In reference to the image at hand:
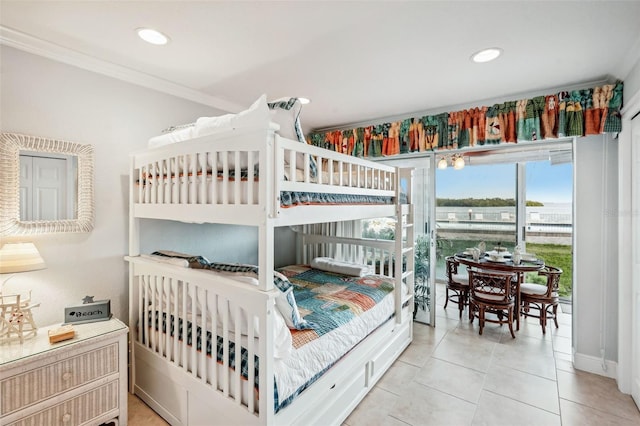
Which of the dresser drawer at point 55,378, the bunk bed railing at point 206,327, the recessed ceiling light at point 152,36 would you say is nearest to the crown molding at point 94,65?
the recessed ceiling light at point 152,36

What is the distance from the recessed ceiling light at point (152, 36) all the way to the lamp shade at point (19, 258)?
4.72 feet

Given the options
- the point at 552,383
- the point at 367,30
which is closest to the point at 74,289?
the point at 367,30

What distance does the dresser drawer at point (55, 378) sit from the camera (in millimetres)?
1510

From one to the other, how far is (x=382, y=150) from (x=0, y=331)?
3.48m

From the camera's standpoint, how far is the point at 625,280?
230cm

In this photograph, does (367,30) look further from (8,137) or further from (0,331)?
(0,331)

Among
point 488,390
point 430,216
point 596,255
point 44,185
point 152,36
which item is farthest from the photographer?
point 430,216

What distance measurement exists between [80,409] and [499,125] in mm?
3851

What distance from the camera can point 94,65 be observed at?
85.1 inches

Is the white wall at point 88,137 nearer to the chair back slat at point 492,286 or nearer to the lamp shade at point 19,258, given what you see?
the lamp shade at point 19,258

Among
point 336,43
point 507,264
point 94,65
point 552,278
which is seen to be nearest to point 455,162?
point 507,264

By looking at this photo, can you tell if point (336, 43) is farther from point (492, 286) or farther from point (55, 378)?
point (492, 286)

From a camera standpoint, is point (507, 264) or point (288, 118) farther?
point (507, 264)

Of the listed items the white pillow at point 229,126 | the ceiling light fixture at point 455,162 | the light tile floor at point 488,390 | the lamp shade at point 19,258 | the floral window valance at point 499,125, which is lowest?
the light tile floor at point 488,390
